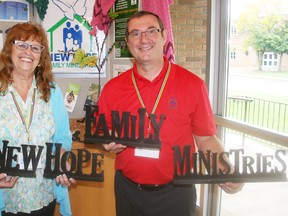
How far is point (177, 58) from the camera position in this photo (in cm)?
402

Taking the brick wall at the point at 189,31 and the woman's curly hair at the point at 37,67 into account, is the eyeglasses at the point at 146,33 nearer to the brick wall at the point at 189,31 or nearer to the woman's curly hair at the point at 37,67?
the woman's curly hair at the point at 37,67

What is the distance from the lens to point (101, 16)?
307 centimetres

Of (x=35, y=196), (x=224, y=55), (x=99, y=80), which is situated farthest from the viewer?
(x=99, y=80)

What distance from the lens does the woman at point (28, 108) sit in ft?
5.41

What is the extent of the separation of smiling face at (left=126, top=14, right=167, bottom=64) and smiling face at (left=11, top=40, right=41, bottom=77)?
50 centimetres

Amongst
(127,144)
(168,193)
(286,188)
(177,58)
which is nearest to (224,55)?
(177,58)

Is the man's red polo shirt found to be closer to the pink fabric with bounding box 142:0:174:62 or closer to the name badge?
the name badge

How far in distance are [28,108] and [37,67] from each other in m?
0.26

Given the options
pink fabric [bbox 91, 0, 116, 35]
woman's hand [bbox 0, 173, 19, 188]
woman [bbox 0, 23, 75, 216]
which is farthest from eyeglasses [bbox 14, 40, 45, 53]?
pink fabric [bbox 91, 0, 116, 35]

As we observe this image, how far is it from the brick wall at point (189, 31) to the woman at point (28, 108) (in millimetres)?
2458

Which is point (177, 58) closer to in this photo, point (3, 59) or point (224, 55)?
point (224, 55)

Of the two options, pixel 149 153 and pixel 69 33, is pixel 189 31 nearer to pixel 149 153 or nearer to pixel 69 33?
pixel 69 33

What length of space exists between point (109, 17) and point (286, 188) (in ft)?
7.72

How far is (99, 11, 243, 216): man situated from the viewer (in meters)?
1.72
